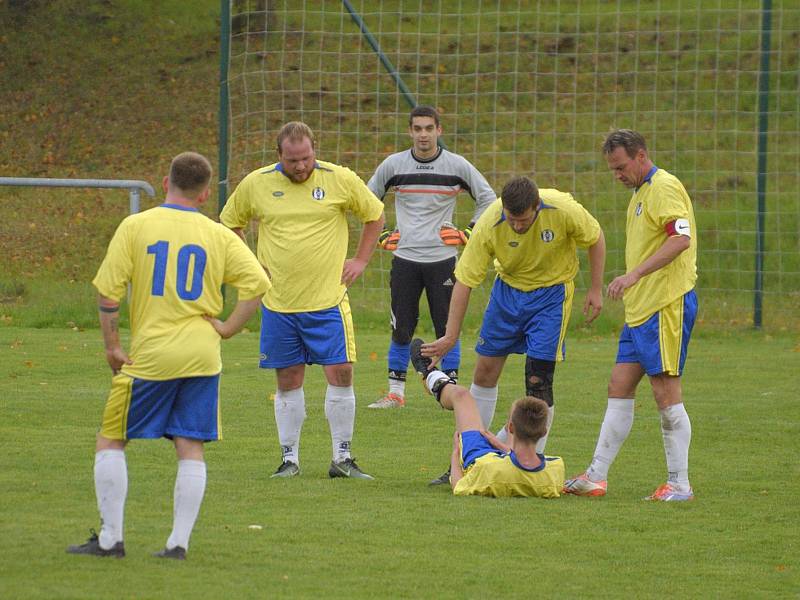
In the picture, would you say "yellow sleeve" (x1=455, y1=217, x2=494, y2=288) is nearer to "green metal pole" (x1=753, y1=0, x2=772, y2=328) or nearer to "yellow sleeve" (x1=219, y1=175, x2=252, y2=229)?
"yellow sleeve" (x1=219, y1=175, x2=252, y2=229)

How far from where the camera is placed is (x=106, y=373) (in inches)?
481

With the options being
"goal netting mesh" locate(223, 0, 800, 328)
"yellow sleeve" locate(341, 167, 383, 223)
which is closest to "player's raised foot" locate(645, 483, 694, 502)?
"yellow sleeve" locate(341, 167, 383, 223)

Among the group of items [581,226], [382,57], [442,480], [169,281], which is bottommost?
[442,480]

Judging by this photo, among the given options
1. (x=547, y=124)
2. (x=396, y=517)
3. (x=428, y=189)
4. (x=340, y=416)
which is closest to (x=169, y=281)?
(x=396, y=517)

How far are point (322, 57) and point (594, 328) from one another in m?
5.10

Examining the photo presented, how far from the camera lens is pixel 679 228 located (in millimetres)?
7352

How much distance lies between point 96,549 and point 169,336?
91cm

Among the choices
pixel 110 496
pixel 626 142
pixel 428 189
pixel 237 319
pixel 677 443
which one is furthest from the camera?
pixel 428 189

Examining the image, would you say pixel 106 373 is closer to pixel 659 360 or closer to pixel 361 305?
pixel 361 305

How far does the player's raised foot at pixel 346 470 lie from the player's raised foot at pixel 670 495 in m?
1.63

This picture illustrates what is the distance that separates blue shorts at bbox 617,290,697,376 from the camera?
297 inches

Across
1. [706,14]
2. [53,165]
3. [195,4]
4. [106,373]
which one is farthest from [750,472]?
[195,4]

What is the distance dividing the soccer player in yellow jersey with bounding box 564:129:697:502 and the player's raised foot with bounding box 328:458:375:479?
120 centimetres

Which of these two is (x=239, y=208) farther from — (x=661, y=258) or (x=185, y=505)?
(x=185, y=505)
